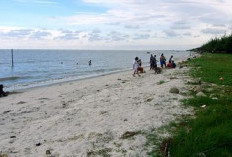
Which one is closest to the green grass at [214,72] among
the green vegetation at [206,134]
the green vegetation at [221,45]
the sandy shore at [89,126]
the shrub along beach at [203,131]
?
the sandy shore at [89,126]

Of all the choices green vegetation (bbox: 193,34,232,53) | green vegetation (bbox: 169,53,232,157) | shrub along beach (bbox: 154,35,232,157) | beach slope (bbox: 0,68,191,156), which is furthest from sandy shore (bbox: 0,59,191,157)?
green vegetation (bbox: 193,34,232,53)

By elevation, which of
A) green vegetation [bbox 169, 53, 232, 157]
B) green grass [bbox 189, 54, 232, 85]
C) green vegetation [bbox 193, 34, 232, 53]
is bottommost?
green vegetation [bbox 169, 53, 232, 157]

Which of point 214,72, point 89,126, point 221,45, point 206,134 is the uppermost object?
point 221,45

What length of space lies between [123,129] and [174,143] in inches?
79.4

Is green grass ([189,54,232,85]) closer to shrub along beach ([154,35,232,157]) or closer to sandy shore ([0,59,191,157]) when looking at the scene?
sandy shore ([0,59,191,157])

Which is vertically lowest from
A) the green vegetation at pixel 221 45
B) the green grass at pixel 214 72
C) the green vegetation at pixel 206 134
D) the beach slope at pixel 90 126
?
the beach slope at pixel 90 126

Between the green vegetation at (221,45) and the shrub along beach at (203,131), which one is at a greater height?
the green vegetation at (221,45)

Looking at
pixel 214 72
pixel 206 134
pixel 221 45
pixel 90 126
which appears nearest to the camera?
pixel 206 134

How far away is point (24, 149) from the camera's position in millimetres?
8500

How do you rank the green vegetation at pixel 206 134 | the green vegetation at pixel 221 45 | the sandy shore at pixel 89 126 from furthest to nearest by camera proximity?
the green vegetation at pixel 221 45
the sandy shore at pixel 89 126
the green vegetation at pixel 206 134

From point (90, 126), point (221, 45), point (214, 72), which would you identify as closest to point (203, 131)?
point (90, 126)

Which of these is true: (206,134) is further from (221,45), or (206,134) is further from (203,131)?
(221,45)

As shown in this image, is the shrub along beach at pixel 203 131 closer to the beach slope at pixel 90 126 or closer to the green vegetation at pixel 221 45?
the beach slope at pixel 90 126

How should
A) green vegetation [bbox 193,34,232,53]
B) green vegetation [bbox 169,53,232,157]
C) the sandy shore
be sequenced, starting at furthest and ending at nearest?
green vegetation [bbox 193,34,232,53]
the sandy shore
green vegetation [bbox 169,53,232,157]
